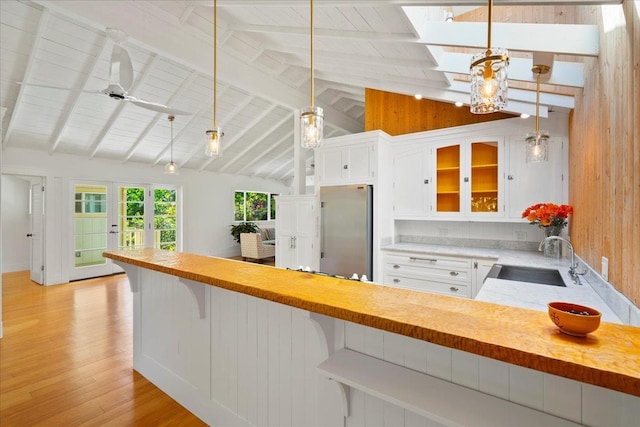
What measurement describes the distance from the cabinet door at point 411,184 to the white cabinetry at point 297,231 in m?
1.21

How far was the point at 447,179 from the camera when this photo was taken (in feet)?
12.4

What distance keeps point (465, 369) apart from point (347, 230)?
9.83 feet

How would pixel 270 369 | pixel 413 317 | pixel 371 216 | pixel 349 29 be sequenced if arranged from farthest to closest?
pixel 371 216
pixel 349 29
pixel 270 369
pixel 413 317

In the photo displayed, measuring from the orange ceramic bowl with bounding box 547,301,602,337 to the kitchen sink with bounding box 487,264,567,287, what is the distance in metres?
1.65

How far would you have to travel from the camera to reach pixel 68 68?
142 inches

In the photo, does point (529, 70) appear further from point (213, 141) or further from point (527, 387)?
point (213, 141)

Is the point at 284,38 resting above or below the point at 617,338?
above

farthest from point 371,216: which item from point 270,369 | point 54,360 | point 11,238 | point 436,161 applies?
point 11,238

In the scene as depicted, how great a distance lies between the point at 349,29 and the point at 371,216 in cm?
213

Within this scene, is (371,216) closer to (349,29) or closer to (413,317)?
(349,29)

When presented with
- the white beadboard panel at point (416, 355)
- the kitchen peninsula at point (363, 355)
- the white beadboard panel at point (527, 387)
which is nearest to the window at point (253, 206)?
the kitchen peninsula at point (363, 355)

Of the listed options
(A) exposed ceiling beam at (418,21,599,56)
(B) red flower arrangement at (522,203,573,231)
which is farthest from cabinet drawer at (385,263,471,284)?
(A) exposed ceiling beam at (418,21,599,56)

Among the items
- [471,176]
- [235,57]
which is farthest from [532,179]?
[235,57]

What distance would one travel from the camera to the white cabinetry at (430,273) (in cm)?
318
